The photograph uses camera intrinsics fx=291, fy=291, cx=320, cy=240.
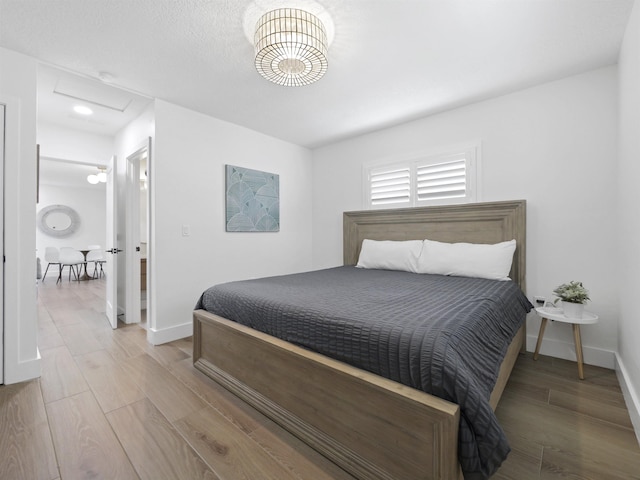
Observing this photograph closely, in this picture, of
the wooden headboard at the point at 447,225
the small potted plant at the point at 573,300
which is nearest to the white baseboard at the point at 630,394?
the small potted plant at the point at 573,300

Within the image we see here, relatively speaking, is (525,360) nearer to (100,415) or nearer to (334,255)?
(334,255)

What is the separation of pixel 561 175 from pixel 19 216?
4284mm

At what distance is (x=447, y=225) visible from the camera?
3059 mm

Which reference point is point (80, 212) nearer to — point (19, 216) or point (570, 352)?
point (19, 216)

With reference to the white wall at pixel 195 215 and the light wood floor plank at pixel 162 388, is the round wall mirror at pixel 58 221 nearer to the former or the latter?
the white wall at pixel 195 215

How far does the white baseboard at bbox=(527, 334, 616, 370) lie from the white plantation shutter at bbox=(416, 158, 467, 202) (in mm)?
1522

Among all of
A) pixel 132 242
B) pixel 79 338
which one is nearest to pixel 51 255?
pixel 132 242

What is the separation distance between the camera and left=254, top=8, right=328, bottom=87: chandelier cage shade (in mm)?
1636

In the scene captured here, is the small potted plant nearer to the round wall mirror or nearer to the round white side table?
the round white side table

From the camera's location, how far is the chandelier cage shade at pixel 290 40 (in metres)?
1.64

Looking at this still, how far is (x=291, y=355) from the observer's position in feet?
5.10

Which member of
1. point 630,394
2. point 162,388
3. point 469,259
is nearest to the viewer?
point 630,394

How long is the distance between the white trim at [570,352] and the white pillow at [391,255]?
47.6 inches

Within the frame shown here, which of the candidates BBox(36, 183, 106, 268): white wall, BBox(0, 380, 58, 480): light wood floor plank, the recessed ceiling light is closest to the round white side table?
BBox(0, 380, 58, 480): light wood floor plank
